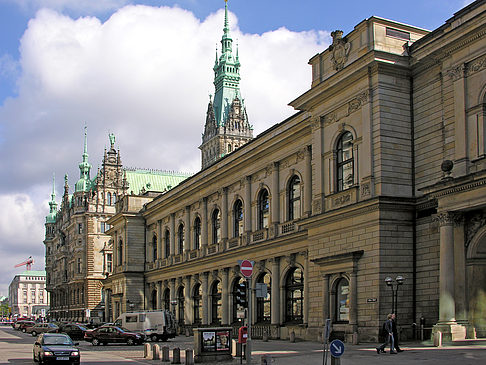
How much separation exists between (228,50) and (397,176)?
14794 centimetres

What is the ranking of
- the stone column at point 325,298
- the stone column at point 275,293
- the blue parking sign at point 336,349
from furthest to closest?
the stone column at point 275,293
the stone column at point 325,298
the blue parking sign at point 336,349

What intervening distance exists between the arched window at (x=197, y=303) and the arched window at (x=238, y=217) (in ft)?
29.7

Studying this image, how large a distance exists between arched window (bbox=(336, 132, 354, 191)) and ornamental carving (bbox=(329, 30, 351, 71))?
142 inches

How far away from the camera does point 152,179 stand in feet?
359

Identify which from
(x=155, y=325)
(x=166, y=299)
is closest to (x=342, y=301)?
(x=155, y=325)

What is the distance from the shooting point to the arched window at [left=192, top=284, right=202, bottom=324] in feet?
199

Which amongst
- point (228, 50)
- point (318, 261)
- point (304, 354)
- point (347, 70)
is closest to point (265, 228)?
point (318, 261)

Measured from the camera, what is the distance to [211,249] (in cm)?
5819

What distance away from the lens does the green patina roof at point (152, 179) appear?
108125 mm

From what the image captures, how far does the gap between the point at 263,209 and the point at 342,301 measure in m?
16.2

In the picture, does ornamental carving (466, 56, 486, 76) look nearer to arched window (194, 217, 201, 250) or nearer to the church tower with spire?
arched window (194, 217, 201, 250)

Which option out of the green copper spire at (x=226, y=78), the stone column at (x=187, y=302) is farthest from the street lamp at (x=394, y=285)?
the green copper spire at (x=226, y=78)

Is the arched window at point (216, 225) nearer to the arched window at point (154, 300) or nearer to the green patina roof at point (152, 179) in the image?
the arched window at point (154, 300)

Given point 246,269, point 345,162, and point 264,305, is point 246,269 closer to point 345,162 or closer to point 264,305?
point 345,162
